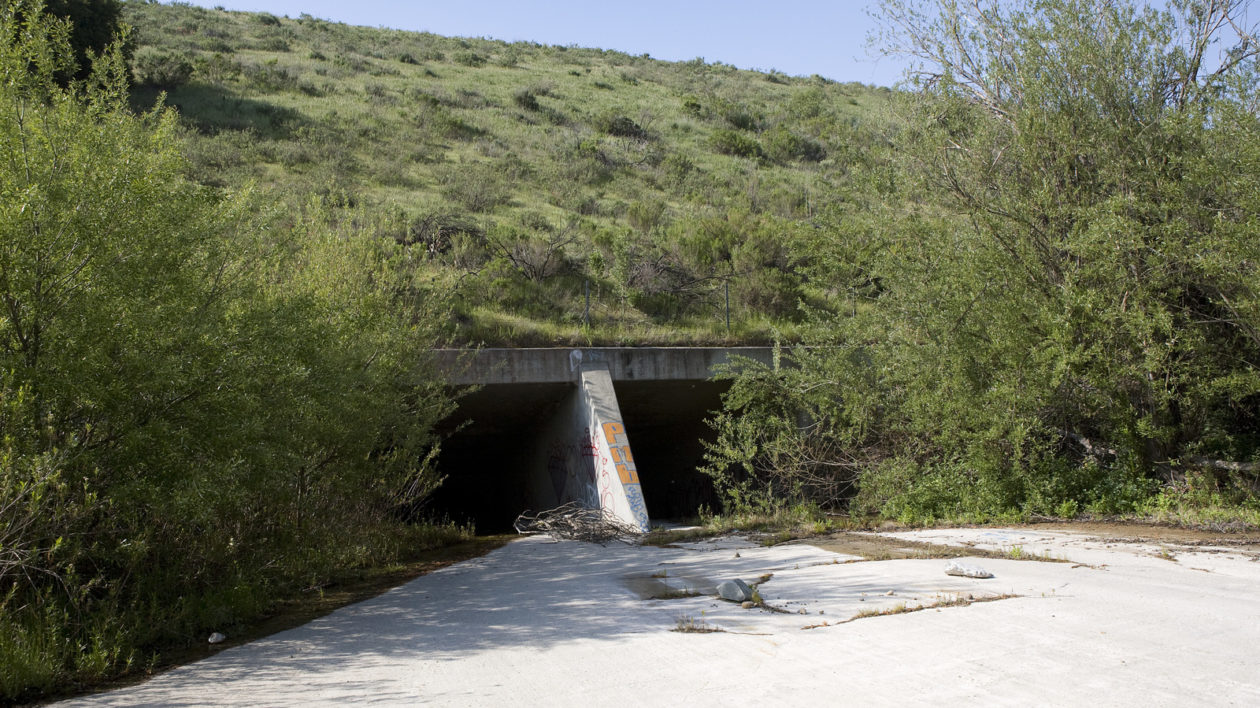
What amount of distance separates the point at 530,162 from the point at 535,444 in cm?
1643

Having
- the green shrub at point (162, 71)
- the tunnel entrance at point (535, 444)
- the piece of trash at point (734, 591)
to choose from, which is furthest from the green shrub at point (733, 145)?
the piece of trash at point (734, 591)

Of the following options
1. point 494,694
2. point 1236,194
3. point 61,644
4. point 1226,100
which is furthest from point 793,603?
point 1226,100

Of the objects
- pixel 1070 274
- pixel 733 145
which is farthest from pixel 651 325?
pixel 733 145

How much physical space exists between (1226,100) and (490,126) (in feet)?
94.0

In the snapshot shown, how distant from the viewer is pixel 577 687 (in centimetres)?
399

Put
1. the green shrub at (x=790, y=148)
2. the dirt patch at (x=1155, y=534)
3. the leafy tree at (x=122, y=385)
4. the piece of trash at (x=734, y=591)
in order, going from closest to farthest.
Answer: the leafy tree at (x=122, y=385), the piece of trash at (x=734, y=591), the dirt patch at (x=1155, y=534), the green shrub at (x=790, y=148)

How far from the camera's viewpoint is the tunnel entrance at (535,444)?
14.9 metres

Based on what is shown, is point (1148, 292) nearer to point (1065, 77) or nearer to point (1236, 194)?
point (1236, 194)

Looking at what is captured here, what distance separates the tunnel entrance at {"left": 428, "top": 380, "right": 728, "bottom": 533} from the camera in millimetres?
14859

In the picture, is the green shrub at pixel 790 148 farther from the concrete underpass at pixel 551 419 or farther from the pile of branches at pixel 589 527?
the pile of branches at pixel 589 527

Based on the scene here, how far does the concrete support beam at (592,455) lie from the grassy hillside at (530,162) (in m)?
1.88

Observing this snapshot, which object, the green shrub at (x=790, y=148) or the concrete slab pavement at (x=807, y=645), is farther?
the green shrub at (x=790, y=148)

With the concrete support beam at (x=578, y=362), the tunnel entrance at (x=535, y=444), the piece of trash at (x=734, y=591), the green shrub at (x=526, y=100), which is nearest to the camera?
the piece of trash at (x=734, y=591)

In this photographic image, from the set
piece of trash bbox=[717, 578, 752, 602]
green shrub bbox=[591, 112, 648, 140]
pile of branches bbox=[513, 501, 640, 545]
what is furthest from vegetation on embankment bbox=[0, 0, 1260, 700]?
green shrub bbox=[591, 112, 648, 140]
